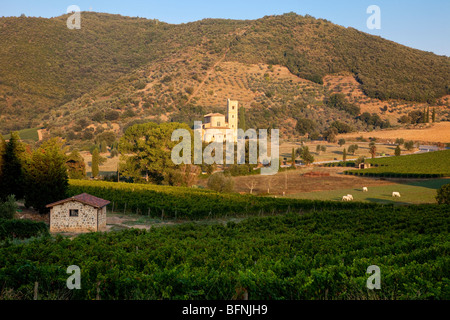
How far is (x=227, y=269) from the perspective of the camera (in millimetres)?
12461

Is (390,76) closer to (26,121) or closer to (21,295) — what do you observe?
(26,121)

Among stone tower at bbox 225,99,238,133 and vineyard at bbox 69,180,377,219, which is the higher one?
stone tower at bbox 225,99,238,133

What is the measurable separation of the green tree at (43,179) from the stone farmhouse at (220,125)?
5021 centimetres

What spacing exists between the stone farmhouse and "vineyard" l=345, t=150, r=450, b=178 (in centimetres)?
2870

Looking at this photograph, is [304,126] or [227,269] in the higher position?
[304,126]

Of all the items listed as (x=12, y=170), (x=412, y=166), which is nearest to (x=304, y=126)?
(x=412, y=166)

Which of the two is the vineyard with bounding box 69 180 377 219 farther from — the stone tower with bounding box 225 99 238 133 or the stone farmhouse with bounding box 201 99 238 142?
the stone tower with bounding box 225 99 238 133

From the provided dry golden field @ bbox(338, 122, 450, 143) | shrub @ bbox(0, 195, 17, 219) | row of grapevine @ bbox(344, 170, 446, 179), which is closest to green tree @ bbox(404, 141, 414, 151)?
dry golden field @ bbox(338, 122, 450, 143)

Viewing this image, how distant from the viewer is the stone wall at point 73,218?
25969 mm

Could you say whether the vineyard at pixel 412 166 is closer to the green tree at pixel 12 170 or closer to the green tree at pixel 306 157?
the green tree at pixel 306 157

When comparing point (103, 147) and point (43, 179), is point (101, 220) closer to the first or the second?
point (43, 179)

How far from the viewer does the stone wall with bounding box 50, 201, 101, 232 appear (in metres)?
26.0

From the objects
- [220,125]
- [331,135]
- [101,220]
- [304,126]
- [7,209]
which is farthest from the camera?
[304,126]

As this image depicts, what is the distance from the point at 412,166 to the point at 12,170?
2328 inches
